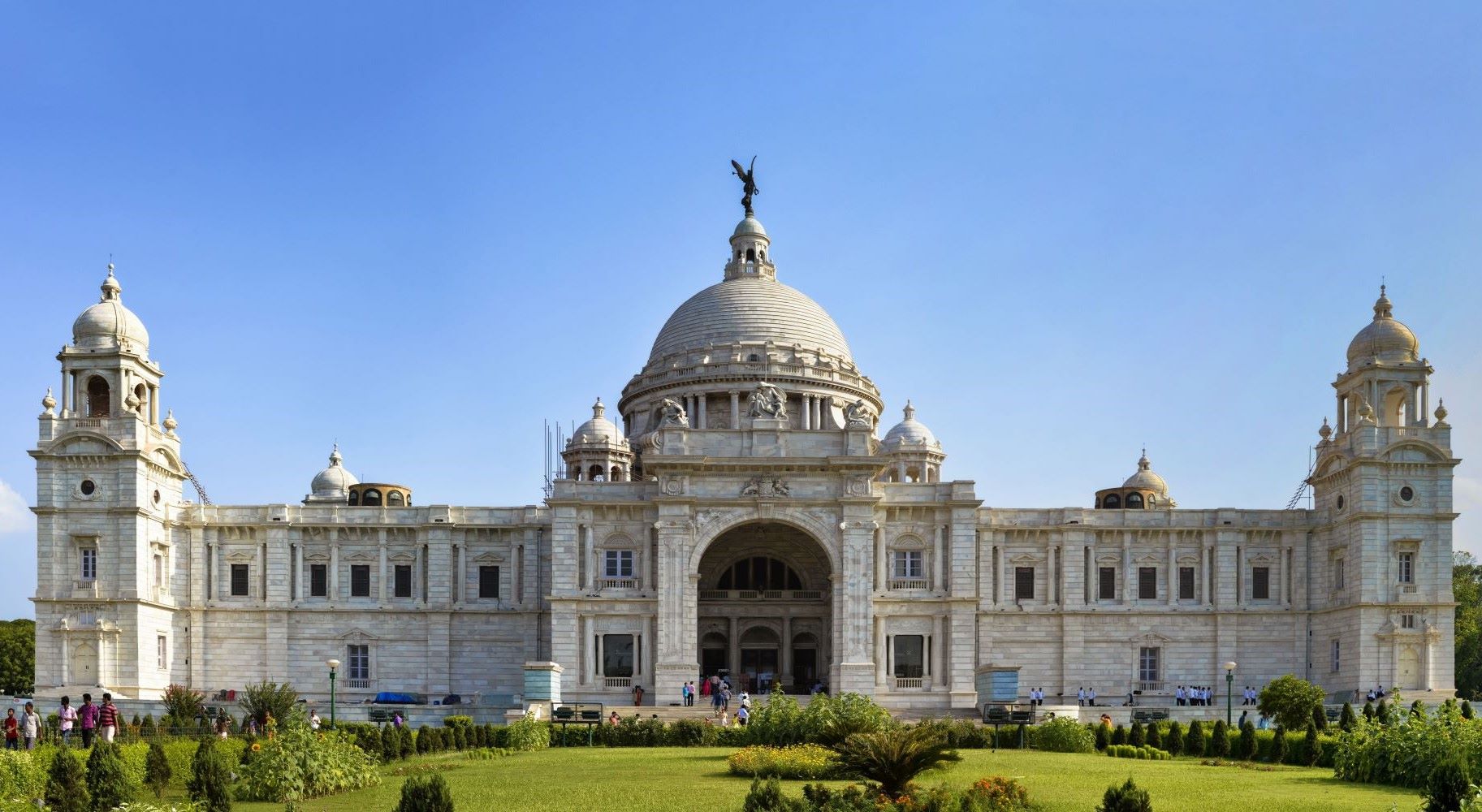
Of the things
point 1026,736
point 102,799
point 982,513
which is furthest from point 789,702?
point 982,513

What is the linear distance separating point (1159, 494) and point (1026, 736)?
42014 millimetres

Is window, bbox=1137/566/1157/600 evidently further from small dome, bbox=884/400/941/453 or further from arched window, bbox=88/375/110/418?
arched window, bbox=88/375/110/418

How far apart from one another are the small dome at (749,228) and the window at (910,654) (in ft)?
104

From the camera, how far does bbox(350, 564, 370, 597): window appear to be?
2731 inches

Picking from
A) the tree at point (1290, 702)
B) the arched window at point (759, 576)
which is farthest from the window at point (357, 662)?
the tree at point (1290, 702)

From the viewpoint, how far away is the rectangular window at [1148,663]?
69.2 meters

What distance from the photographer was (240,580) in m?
68.7

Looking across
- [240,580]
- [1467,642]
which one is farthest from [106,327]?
[1467,642]

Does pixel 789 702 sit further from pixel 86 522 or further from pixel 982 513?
pixel 86 522

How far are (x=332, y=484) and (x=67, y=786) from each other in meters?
58.5

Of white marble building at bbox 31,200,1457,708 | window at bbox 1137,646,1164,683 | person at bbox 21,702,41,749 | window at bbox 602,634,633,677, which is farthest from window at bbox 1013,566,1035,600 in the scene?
person at bbox 21,702,41,749

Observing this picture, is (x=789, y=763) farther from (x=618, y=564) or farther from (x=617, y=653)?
(x=618, y=564)

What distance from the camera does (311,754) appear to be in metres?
30.5

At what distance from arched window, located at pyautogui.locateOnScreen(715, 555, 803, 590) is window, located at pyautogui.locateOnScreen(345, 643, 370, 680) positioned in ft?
55.1
